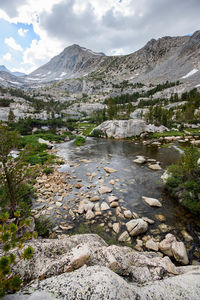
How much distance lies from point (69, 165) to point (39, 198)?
8.39 meters

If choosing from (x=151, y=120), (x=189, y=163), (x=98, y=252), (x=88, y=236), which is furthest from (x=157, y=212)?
(x=151, y=120)

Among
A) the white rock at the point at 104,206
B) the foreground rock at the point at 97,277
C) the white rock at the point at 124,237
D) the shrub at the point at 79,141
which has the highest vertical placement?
the foreground rock at the point at 97,277

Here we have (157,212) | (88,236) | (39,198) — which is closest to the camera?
(88,236)

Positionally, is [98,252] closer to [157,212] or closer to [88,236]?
[88,236]

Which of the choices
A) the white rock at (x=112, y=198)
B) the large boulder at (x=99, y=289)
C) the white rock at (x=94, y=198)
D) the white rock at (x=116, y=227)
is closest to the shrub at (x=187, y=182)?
the white rock at (x=112, y=198)

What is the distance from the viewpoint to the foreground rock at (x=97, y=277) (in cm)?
232

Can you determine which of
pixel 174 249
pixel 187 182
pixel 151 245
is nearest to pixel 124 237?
pixel 151 245

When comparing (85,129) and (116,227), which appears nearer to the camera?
(116,227)

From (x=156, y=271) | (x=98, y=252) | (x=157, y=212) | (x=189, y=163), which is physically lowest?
(x=157, y=212)

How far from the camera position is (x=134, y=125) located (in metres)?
42.5

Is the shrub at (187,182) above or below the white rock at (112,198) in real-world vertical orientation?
above

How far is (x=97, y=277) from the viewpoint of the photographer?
2.61 meters

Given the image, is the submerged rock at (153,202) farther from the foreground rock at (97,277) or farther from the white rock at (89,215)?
the foreground rock at (97,277)

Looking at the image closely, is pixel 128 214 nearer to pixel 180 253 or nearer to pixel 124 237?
pixel 124 237
